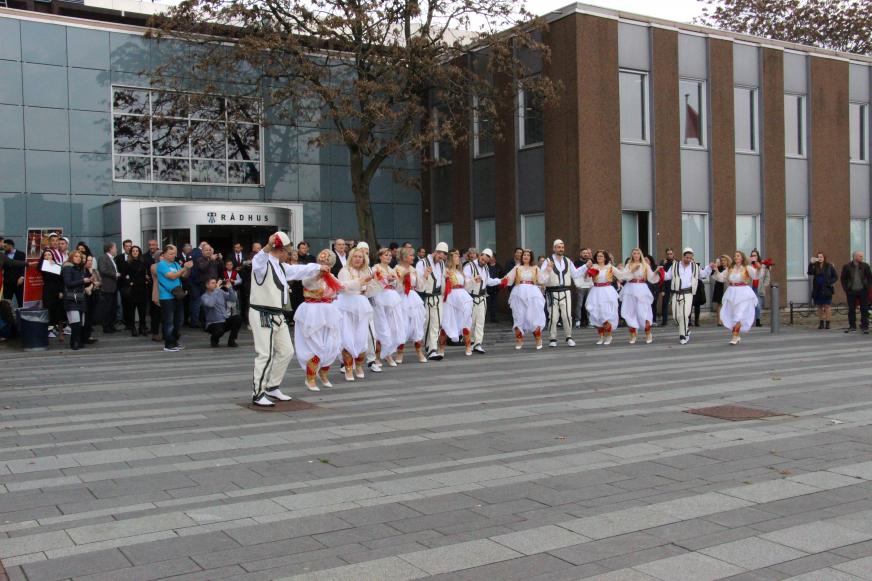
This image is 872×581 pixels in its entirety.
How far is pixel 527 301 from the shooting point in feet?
60.7

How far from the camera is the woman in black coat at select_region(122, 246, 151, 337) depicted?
19.7m

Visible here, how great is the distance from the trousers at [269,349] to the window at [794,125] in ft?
76.8

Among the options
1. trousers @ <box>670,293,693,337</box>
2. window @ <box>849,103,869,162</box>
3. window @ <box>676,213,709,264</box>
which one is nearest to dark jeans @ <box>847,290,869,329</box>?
trousers @ <box>670,293,693,337</box>

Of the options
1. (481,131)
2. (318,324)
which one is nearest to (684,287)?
(481,131)

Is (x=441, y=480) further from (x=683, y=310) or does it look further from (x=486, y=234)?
(x=486, y=234)

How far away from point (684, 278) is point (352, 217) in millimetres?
12912

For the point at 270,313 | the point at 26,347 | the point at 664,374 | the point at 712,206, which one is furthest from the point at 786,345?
the point at 26,347

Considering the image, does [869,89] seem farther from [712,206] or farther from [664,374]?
[664,374]

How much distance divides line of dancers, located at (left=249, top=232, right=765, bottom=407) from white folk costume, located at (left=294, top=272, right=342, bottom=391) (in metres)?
0.01

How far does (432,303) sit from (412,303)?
1059mm

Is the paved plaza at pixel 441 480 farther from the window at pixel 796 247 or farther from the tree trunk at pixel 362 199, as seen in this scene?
the window at pixel 796 247

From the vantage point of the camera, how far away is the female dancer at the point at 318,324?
12.3 m

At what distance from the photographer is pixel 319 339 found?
1245 centimetres

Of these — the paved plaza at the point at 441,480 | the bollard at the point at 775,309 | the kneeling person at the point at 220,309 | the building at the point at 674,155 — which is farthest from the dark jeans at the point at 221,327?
the bollard at the point at 775,309
